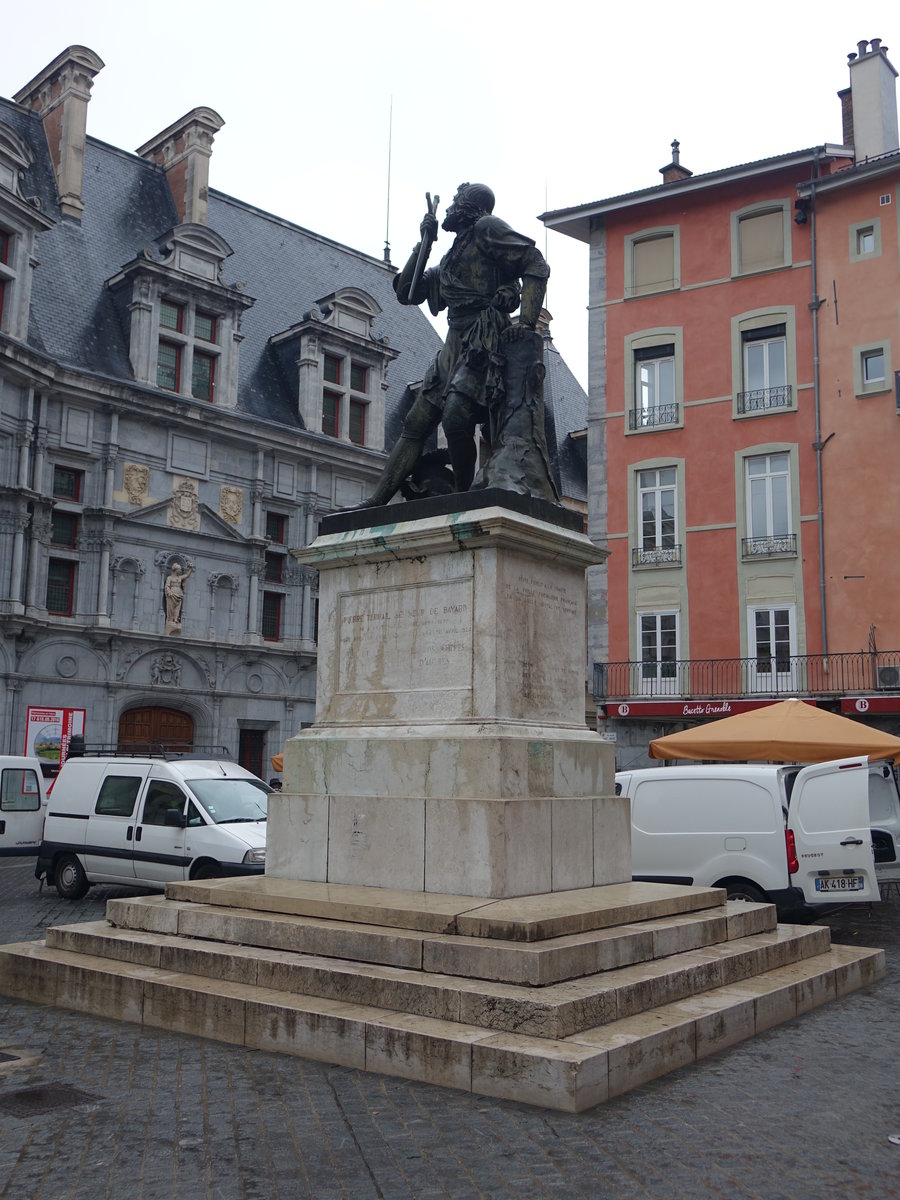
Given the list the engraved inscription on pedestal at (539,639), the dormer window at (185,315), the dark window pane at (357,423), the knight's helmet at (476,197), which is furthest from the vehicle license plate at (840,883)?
the dark window pane at (357,423)

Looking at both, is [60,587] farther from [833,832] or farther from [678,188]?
[833,832]

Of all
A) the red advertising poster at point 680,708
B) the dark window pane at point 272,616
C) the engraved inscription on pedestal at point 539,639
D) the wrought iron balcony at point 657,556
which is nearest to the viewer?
the engraved inscription on pedestal at point 539,639

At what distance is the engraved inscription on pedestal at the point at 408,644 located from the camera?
7629 mm

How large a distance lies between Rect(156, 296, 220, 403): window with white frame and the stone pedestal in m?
23.3

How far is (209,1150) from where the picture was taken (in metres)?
4.49

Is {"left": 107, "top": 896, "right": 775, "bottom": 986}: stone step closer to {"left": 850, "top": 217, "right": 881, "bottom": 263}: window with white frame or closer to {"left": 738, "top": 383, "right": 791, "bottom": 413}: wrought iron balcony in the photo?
{"left": 738, "top": 383, "right": 791, "bottom": 413}: wrought iron balcony

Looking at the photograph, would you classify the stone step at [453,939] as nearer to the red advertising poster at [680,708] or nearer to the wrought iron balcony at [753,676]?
the red advertising poster at [680,708]

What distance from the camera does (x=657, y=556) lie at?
2922cm

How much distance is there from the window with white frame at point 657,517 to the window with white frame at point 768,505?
6.02 ft

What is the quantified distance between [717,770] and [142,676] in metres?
19.0

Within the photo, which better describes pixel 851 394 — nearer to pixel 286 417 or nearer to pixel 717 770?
pixel 286 417

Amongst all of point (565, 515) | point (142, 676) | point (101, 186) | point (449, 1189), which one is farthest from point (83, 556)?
point (449, 1189)

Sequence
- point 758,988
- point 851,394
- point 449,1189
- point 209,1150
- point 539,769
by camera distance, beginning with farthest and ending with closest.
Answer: point 851,394, point 539,769, point 758,988, point 209,1150, point 449,1189

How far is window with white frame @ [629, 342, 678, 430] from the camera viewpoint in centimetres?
2984
